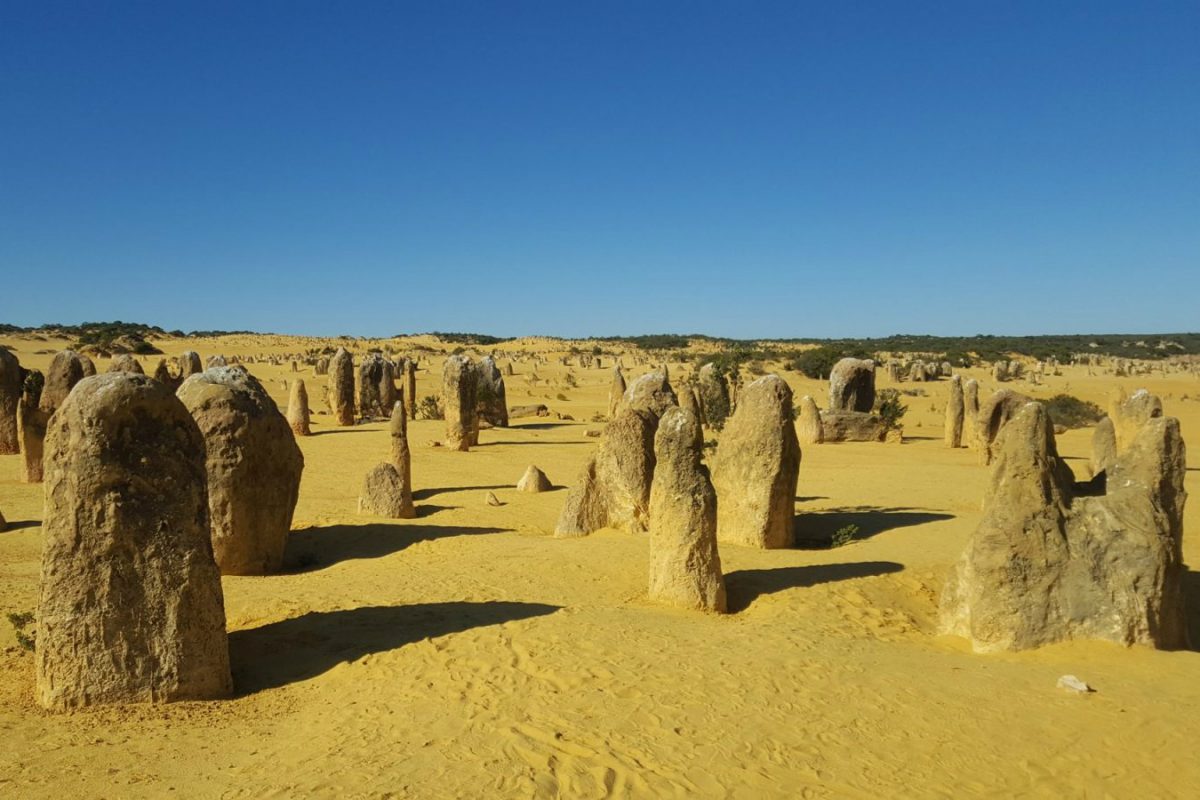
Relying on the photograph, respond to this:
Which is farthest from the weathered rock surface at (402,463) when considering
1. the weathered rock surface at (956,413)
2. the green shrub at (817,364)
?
the green shrub at (817,364)

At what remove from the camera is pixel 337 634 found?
7547mm

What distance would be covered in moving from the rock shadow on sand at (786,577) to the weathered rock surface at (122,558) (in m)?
5.32

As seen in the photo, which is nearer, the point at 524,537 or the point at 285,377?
the point at 524,537

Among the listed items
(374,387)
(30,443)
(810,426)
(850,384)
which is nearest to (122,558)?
(30,443)

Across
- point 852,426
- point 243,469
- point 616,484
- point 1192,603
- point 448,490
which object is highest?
point 243,469

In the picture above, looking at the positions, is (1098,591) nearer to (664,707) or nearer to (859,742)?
(859,742)

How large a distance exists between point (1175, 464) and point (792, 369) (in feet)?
140

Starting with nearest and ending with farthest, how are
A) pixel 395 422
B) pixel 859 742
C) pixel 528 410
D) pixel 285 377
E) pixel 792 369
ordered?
pixel 859 742, pixel 395 422, pixel 528 410, pixel 285 377, pixel 792 369

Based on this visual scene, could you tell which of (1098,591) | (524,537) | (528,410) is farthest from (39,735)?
(528,410)

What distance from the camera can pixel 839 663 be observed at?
7.29m

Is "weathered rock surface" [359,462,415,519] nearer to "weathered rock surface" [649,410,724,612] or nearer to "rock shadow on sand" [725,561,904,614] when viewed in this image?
"weathered rock surface" [649,410,724,612]

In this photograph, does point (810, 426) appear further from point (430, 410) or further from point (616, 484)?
point (430, 410)

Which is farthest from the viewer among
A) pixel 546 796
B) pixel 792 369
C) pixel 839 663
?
pixel 792 369

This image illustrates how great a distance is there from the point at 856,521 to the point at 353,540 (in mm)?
7603
